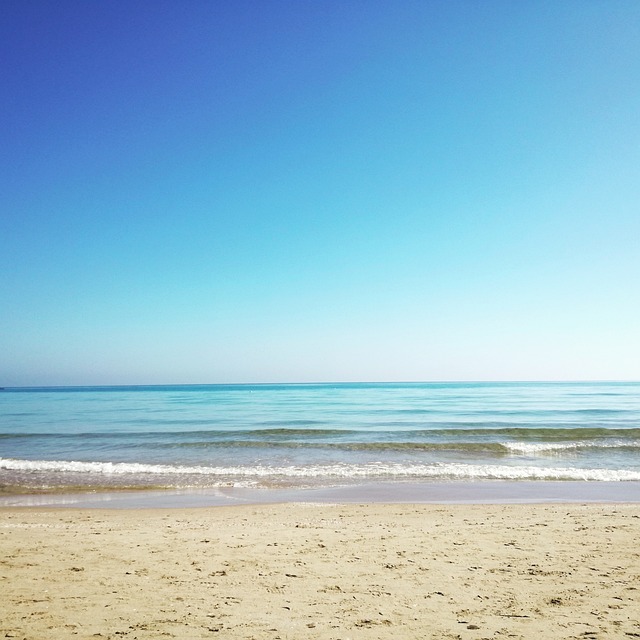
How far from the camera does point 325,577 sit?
6.04 metres

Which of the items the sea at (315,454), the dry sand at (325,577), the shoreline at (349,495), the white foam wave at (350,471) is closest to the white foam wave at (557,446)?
the sea at (315,454)

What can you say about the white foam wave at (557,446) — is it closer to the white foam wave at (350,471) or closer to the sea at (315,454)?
the sea at (315,454)

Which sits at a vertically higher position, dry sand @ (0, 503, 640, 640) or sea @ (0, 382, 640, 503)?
dry sand @ (0, 503, 640, 640)

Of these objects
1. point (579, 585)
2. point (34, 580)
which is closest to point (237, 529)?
point (34, 580)

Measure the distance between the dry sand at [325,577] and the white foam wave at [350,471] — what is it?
6.05m

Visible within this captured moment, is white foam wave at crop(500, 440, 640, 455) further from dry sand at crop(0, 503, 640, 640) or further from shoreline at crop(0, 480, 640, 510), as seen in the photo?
dry sand at crop(0, 503, 640, 640)

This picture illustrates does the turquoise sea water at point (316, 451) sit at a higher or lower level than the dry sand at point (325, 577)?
lower

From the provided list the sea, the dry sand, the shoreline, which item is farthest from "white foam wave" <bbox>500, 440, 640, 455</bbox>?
the dry sand

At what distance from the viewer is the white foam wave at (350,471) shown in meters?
15.5

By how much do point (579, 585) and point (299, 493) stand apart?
8.56m

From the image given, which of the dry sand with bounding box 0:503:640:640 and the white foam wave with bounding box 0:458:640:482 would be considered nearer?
the dry sand with bounding box 0:503:640:640

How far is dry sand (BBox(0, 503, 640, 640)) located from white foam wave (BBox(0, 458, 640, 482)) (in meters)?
6.05

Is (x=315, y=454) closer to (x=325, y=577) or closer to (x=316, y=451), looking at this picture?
(x=316, y=451)

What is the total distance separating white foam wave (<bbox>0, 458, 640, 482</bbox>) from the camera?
1550 cm
